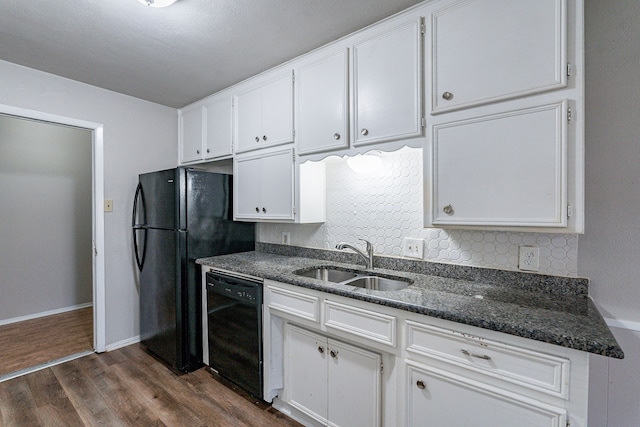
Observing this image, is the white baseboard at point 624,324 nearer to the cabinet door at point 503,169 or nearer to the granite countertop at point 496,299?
the granite countertop at point 496,299

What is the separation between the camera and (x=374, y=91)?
1.71m

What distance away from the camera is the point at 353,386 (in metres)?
1.55

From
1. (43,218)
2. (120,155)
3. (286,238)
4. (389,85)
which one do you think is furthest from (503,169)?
(43,218)

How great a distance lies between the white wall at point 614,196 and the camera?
1339 millimetres

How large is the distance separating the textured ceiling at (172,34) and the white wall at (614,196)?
0.90 meters

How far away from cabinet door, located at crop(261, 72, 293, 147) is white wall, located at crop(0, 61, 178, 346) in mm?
1381

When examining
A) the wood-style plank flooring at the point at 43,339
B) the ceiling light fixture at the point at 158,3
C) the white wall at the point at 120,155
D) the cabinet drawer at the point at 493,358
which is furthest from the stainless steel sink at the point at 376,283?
the wood-style plank flooring at the point at 43,339

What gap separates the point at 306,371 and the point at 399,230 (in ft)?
3.32

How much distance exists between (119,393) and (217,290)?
943 mm

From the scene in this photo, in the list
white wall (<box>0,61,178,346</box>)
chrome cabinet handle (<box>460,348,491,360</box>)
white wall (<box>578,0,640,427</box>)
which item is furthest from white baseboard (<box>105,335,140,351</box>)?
white wall (<box>578,0,640,427</box>)

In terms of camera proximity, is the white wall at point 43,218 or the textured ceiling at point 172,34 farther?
the white wall at point 43,218

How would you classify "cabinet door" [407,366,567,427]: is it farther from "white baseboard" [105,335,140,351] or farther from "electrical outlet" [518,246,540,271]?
"white baseboard" [105,335,140,351]

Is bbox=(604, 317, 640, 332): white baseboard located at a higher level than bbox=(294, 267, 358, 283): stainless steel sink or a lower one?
lower

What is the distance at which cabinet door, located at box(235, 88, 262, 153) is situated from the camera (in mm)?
2334
